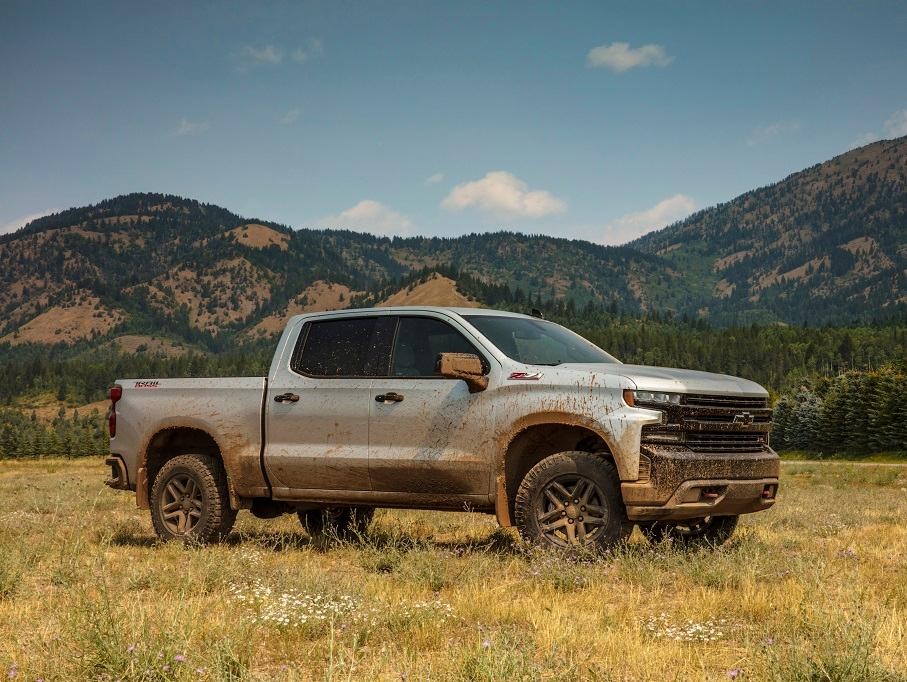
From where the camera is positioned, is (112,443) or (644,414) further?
(112,443)

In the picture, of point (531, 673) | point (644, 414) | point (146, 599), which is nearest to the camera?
point (531, 673)

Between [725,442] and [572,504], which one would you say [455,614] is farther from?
[725,442]

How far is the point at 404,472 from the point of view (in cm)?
766

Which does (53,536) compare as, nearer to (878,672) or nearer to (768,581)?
(768,581)

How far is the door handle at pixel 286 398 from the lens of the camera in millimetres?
8312

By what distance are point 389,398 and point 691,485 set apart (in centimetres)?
270

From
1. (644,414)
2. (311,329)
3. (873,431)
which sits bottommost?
(873,431)

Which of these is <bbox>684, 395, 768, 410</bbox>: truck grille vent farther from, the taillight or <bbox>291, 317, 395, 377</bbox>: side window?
the taillight

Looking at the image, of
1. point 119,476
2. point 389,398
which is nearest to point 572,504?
point 389,398

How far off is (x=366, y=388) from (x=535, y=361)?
1.57 m

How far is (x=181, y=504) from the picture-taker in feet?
29.6

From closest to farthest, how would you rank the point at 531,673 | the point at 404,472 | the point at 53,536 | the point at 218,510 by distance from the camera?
the point at 531,673, the point at 404,472, the point at 218,510, the point at 53,536

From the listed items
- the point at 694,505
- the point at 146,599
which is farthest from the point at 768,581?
the point at 146,599

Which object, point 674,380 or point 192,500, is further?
point 192,500
